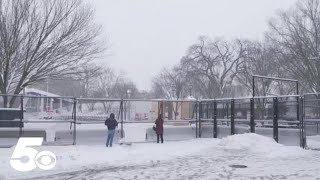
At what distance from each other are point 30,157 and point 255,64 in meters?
41.9

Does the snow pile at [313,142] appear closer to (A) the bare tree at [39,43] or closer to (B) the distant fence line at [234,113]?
(B) the distant fence line at [234,113]

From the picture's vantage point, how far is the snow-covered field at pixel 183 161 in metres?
12.6

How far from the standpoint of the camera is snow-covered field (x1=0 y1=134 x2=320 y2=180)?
12648 millimetres

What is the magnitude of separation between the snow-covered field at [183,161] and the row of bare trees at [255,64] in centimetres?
1993

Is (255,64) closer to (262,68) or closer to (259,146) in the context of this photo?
(262,68)

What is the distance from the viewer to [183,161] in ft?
51.7

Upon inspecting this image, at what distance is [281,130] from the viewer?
20.6 m

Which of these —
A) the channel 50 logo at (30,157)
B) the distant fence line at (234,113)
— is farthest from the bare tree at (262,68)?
the channel 50 logo at (30,157)

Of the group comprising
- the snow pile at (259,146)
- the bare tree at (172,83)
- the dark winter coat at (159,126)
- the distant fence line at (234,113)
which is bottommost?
the snow pile at (259,146)

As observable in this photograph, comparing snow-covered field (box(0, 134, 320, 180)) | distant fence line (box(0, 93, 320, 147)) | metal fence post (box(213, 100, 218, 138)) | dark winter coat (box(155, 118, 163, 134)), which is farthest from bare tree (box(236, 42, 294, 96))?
snow-covered field (box(0, 134, 320, 180))

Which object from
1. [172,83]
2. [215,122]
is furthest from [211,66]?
[215,122]

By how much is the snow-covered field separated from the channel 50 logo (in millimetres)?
271

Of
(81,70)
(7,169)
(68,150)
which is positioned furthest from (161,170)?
(81,70)

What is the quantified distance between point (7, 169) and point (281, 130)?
41.1 feet
